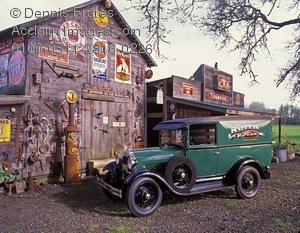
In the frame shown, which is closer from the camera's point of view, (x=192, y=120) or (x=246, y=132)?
(x=192, y=120)

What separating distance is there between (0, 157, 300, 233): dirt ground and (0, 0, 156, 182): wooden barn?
1.54 m

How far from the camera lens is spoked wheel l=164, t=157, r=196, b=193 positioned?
6387mm

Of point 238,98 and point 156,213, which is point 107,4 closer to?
point 156,213

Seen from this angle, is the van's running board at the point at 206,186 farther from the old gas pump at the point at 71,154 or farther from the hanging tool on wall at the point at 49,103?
the hanging tool on wall at the point at 49,103

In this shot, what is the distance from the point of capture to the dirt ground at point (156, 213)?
17.6 feet

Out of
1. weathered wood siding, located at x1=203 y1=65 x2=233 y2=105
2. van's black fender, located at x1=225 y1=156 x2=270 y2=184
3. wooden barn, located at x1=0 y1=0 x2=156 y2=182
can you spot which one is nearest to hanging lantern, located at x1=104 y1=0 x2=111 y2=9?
wooden barn, located at x1=0 y1=0 x2=156 y2=182

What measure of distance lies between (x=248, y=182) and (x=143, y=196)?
2.82m

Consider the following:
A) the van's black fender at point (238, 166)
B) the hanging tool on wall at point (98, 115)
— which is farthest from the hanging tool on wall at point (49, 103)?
the van's black fender at point (238, 166)

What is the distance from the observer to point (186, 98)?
13789 mm

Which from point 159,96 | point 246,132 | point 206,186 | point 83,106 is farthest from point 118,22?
point 206,186

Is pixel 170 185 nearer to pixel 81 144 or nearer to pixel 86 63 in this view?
pixel 81 144

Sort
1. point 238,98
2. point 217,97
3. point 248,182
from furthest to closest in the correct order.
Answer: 1. point 238,98
2. point 217,97
3. point 248,182

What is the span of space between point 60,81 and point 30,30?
1.65 meters

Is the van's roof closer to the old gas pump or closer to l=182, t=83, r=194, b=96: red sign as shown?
the old gas pump
